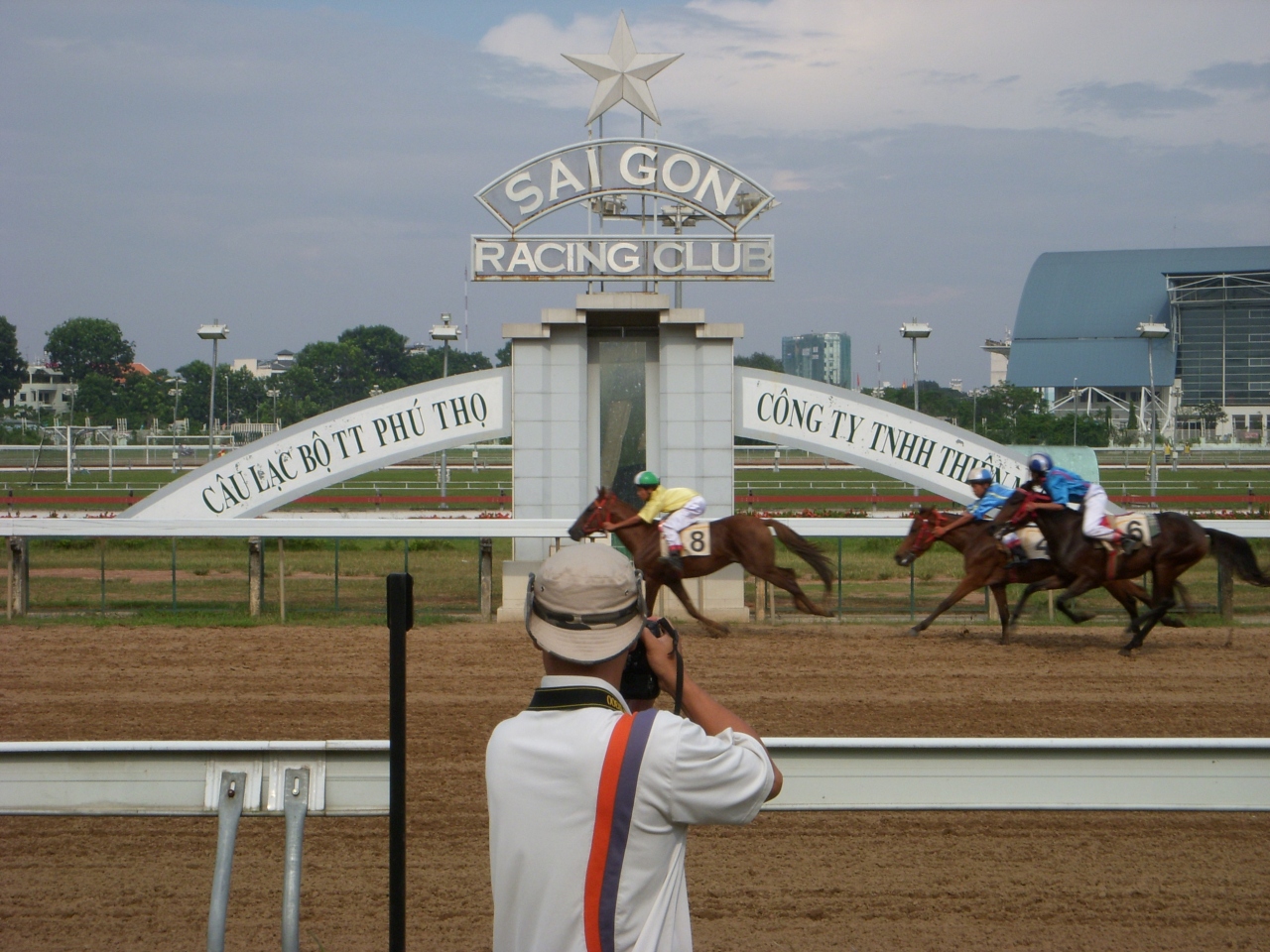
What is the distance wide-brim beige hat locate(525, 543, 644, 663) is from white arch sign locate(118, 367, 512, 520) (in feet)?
41.2

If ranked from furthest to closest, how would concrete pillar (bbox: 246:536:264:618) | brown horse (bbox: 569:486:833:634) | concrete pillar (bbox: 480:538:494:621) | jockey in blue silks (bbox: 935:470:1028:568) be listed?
concrete pillar (bbox: 480:538:494:621)
concrete pillar (bbox: 246:536:264:618)
brown horse (bbox: 569:486:833:634)
jockey in blue silks (bbox: 935:470:1028:568)

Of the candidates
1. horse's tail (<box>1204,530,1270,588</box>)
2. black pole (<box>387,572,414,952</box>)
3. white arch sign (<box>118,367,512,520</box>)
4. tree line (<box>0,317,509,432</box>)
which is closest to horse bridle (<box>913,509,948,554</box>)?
horse's tail (<box>1204,530,1270,588</box>)

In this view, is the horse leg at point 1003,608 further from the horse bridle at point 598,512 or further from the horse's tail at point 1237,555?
the horse bridle at point 598,512

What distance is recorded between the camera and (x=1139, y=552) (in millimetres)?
11250

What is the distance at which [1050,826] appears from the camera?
237 inches

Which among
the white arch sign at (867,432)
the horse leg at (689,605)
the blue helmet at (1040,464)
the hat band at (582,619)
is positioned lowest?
the horse leg at (689,605)

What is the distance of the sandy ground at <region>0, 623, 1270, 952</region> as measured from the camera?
15.5ft

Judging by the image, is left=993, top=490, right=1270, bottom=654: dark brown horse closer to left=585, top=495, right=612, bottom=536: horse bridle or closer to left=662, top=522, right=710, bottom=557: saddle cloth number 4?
left=662, top=522, right=710, bottom=557: saddle cloth number 4

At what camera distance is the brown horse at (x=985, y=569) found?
11891mm

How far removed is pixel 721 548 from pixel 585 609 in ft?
33.5

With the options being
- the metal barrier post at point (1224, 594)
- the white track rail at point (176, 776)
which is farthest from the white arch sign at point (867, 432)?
the white track rail at point (176, 776)

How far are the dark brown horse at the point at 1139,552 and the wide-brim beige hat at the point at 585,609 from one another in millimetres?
9561

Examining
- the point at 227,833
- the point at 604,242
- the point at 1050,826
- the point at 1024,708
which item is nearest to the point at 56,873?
the point at 227,833

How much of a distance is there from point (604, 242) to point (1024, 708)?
839 cm
